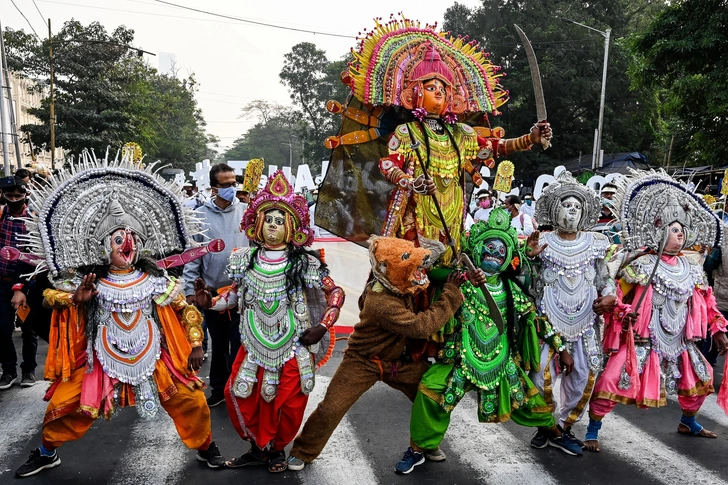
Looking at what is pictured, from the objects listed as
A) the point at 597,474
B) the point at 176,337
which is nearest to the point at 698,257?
the point at 597,474

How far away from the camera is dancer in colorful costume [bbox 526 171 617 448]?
4.39 m

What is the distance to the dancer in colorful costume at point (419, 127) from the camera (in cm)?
461

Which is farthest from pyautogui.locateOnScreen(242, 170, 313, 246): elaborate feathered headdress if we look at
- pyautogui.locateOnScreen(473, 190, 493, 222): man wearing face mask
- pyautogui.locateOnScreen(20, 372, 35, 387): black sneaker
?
pyautogui.locateOnScreen(473, 190, 493, 222): man wearing face mask

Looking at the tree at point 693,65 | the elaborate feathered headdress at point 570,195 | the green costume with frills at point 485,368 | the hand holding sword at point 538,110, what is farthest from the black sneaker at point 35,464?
the tree at point 693,65

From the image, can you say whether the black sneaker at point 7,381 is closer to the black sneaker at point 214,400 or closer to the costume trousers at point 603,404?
the black sneaker at point 214,400

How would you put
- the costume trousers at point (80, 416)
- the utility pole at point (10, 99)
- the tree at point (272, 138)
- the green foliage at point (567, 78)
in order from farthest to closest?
the tree at point (272, 138) < the green foliage at point (567, 78) < the utility pole at point (10, 99) < the costume trousers at point (80, 416)

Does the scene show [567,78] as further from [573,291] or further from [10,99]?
[573,291]

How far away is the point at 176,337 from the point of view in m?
4.05

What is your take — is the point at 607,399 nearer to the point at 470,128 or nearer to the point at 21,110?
the point at 470,128

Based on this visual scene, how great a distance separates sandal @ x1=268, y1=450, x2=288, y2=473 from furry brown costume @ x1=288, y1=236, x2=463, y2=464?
0.18 ft

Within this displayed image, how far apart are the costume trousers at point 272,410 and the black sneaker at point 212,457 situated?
24 centimetres

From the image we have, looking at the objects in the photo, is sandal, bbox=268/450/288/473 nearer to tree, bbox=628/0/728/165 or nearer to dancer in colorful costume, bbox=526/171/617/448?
dancer in colorful costume, bbox=526/171/617/448

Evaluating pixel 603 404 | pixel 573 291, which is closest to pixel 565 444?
pixel 603 404

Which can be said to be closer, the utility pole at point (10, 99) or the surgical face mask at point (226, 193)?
the surgical face mask at point (226, 193)
